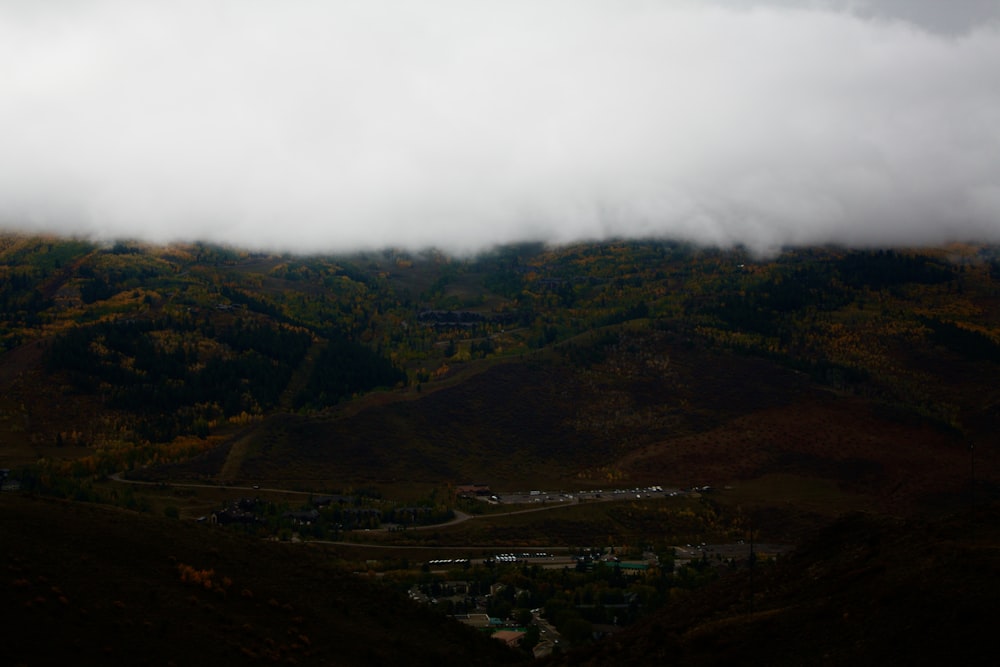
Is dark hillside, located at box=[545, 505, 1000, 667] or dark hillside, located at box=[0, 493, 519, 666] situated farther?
dark hillside, located at box=[0, 493, 519, 666]

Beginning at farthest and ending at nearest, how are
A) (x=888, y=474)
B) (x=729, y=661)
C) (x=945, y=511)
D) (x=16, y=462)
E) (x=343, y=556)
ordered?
(x=888, y=474) → (x=16, y=462) → (x=945, y=511) → (x=343, y=556) → (x=729, y=661)

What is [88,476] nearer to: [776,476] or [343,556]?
[343,556]

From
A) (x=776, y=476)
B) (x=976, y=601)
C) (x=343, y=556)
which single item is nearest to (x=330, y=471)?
(x=343, y=556)

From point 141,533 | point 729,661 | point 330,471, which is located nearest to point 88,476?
point 330,471

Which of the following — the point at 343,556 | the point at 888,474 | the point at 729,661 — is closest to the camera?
the point at 729,661

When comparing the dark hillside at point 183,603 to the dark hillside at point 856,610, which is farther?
the dark hillside at point 183,603

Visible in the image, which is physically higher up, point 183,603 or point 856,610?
point 856,610

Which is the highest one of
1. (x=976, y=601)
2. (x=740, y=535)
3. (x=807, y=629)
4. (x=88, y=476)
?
(x=976, y=601)

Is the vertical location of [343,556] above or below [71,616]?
below

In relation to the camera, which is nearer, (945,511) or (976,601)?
(976,601)

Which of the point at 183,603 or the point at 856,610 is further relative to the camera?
the point at 183,603
